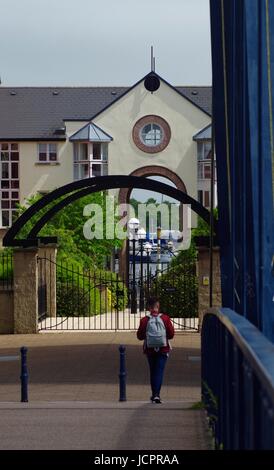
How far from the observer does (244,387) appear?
19.8ft

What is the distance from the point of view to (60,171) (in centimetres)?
8531

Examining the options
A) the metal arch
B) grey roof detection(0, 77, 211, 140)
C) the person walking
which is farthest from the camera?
grey roof detection(0, 77, 211, 140)

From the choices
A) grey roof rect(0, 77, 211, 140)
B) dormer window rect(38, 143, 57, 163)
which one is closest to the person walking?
grey roof rect(0, 77, 211, 140)

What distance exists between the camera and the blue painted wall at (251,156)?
32.5ft

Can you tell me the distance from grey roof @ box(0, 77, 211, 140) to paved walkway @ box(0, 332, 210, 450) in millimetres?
54001

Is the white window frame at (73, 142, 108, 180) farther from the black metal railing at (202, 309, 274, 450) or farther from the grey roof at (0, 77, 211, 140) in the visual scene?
the black metal railing at (202, 309, 274, 450)

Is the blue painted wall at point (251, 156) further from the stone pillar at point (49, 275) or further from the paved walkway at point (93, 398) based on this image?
the stone pillar at point (49, 275)

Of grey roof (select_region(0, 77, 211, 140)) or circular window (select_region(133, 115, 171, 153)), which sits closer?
circular window (select_region(133, 115, 171, 153))

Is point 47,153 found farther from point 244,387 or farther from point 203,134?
point 244,387

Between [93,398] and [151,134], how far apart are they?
217ft

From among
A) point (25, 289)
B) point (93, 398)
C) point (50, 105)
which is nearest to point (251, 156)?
point (93, 398)

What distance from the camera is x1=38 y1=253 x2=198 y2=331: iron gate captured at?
33562 millimetres
